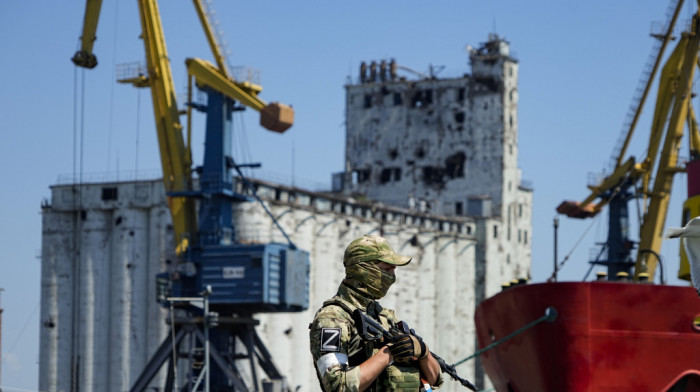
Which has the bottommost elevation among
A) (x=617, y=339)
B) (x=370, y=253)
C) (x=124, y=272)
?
(x=124, y=272)

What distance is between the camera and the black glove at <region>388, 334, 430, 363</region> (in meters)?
7.68

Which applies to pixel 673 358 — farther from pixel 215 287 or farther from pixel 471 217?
pixel 471 217

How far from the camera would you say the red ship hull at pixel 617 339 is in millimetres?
29281

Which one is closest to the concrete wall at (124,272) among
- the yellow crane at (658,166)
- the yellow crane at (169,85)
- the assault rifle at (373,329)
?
the yellow crane at (169,85)

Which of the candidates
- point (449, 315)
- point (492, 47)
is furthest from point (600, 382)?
point (492, 47)

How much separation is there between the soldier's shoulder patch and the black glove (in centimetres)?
34

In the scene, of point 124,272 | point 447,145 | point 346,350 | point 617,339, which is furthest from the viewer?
point 447,145

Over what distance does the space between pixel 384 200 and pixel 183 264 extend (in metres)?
43.5

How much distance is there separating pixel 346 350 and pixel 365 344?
0.14 m

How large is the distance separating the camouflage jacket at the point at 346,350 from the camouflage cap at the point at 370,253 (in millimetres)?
211

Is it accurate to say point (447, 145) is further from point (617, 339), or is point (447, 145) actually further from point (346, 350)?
point (346, 350)

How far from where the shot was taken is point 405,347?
768 centimetres

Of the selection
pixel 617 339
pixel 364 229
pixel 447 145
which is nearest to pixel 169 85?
pixel 364 229

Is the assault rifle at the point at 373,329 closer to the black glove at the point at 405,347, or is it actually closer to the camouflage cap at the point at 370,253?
the black glove at the point at 405,347
